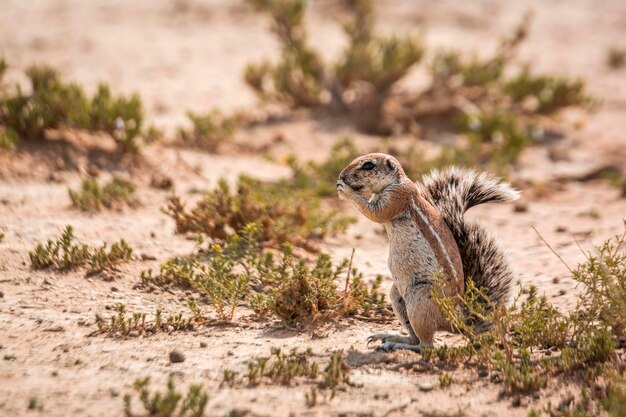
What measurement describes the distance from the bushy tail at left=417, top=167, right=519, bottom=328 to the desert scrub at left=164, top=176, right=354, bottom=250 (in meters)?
1.81

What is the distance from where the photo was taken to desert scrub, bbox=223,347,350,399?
4258mm

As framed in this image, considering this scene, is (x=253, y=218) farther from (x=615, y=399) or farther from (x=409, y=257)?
(x=615, y=399)

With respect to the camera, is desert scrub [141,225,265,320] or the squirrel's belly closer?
the squirrel's belly

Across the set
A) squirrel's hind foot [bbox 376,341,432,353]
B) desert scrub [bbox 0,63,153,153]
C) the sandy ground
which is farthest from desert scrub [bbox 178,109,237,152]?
squirrel's hind foot [bbox 376,341,432,353]

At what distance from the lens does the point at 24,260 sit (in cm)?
588

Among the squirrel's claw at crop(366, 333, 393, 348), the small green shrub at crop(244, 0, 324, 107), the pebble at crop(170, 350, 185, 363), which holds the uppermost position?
the small green shrub at crop(244, 0, 324, 107)

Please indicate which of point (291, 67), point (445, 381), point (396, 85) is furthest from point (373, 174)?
point (396, 85)

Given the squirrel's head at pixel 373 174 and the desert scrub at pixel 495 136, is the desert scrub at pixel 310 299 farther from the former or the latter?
the desert scrub at pixel 495 136

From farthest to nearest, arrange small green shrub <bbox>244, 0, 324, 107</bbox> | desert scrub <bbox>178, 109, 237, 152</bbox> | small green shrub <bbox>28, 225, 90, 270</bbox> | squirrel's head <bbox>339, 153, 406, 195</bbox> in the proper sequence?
1. small green shrub <bbox>244, 0, 324, 107</bbox>
2. desert scrub <bbox>178, 109, 237, 152</bbox>
3. small green shrub <bbox>28, 225, 90, 270</bbox>
4. squirrel's head <bbox>339, 153, 406, 195</bbox>

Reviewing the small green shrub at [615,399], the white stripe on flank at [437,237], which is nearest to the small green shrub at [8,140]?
the white stripe on flank at [437,237]

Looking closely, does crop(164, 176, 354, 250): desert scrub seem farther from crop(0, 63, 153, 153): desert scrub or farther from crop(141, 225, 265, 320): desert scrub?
crop(0, 63, 153, 153): desert scrub

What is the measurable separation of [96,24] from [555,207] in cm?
953

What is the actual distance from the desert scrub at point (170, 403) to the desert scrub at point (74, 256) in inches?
80.0

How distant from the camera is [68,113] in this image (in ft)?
27.5
